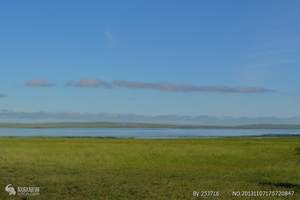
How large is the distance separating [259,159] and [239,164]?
664 centimetres

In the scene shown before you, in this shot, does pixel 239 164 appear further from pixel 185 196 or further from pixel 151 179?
pixel 185 196

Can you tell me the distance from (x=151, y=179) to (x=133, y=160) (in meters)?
20.0

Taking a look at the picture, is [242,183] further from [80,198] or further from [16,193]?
[16,193]

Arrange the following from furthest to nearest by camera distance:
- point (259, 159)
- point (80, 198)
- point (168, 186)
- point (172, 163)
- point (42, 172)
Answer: point (259, 159) < point (172, 163) < point (42, 172) < point (168, 186) < point (80, 198)

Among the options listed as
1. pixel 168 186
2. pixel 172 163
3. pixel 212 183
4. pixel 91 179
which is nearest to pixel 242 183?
pixel 212 183

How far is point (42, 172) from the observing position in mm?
35375

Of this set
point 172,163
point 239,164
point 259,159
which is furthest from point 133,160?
point 259,159

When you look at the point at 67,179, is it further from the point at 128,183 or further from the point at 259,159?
the point at 259,159

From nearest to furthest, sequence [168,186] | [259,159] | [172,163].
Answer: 1. [168,186]
2. [172,163]
3. [259,159]

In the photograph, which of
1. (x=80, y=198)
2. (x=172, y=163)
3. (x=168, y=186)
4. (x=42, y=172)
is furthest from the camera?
(x=172, y=163)

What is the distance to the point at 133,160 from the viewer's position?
2031 inches

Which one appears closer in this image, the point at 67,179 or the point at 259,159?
the point at 67,179

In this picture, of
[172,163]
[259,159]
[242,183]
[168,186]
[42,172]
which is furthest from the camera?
[259,159]

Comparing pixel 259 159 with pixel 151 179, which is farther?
pixel 259 159
